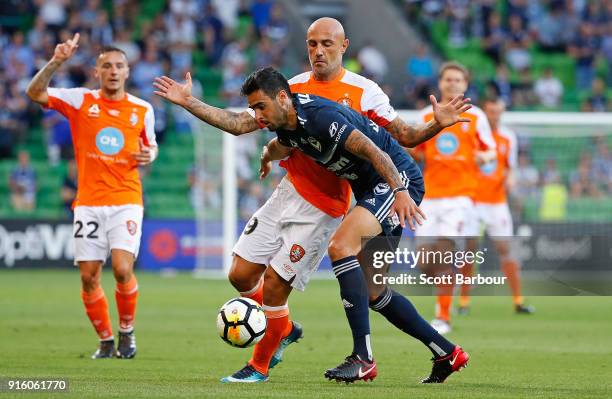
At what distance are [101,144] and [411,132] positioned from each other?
128 inches

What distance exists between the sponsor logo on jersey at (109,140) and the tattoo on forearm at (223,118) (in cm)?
254

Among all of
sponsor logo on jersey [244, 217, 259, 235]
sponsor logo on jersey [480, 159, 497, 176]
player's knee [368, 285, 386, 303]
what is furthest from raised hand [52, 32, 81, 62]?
sponsor logo on jersey [480, 159, 497, 176]

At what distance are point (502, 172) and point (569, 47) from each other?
1408 centimetres

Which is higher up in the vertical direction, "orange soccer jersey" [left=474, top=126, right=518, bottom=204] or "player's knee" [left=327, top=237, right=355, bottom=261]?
"player's knee" [left=327, top=237, right=355, bottom=261]

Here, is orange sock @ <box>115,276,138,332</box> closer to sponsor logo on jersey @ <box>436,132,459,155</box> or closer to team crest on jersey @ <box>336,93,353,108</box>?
team crest on jersey @ <box>336,93,353,108</box>

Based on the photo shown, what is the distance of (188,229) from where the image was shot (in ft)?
74.3

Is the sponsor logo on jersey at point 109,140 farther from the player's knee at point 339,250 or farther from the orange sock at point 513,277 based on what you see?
the orange sock at point 513,277

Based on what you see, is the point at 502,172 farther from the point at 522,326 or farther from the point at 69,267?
the point at 69,267

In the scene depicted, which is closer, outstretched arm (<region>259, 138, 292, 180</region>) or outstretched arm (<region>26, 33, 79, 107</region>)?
outstretched arm (<region>259, 138, 292, 180</region>)

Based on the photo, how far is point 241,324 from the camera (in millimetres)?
7977

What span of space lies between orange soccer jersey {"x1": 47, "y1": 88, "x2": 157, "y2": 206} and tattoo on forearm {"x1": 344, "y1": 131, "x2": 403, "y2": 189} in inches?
131

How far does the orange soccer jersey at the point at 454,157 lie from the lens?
1314cm

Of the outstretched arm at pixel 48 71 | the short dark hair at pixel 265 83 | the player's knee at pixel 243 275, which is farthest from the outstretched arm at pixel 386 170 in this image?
the outstretched arm at pixel 48 71

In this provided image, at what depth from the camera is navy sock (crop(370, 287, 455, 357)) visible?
8117 millimetres
